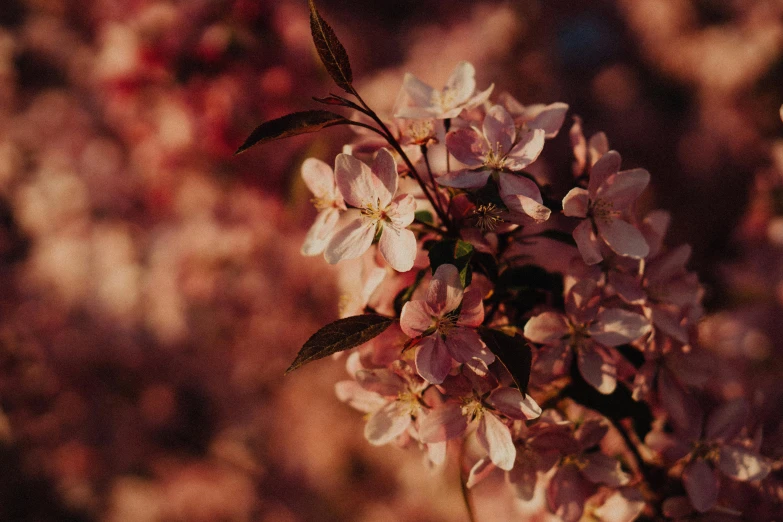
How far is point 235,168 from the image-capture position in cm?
130

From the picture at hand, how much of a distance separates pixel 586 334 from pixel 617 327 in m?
0.03

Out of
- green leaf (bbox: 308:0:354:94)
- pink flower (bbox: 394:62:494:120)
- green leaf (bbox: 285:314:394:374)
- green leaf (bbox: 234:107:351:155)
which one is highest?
green leaf (bbox: 308:0:354:94)

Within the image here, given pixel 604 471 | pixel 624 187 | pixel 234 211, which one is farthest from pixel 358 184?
pixel 234 211

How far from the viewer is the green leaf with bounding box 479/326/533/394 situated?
0.39 m

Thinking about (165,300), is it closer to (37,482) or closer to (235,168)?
(235,168)

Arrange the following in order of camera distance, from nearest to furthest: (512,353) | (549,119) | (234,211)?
(512,353) → (549,119) → (234,211)

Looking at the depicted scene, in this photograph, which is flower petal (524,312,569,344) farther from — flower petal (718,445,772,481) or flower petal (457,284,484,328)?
flower petal (718,445,772,481)

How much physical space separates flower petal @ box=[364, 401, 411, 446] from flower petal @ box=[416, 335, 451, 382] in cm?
8

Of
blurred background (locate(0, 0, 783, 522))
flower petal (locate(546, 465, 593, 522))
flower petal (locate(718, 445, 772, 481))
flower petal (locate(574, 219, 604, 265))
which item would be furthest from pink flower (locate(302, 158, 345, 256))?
blurred background (locate(0, 0, 783, 522))

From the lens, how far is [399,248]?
430mm

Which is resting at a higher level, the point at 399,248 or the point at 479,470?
the point at 399,248

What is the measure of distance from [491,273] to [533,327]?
61 mm

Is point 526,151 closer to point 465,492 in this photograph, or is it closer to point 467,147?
point 467,147

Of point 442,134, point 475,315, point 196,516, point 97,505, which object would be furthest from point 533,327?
point 97,505
